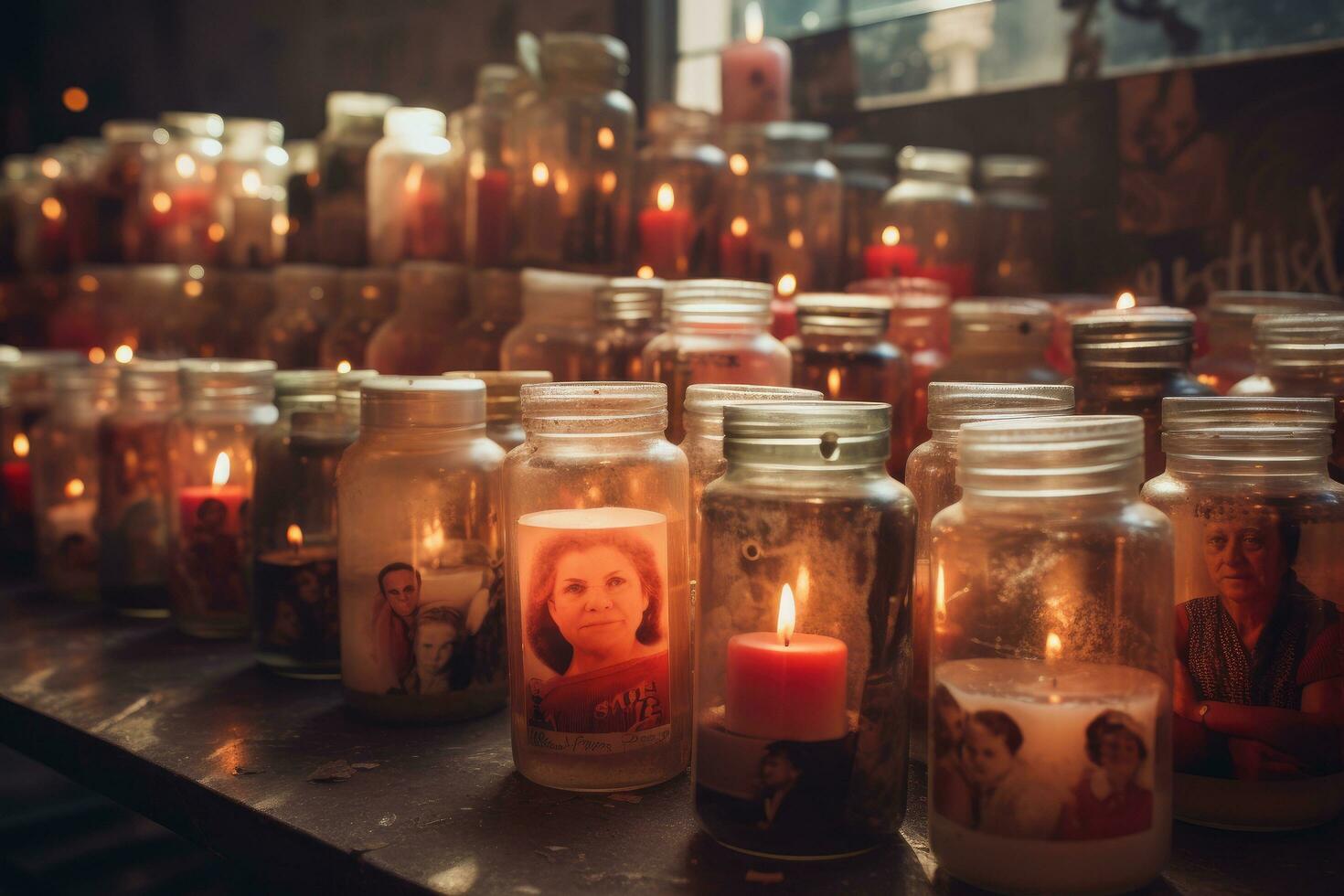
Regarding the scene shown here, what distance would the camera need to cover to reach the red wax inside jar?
2.26 feet

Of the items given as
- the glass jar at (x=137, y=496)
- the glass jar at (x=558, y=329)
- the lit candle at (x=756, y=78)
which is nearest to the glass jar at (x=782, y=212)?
the lit candle at (x=756, y=78)

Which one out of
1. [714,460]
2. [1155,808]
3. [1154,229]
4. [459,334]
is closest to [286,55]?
[459,334]

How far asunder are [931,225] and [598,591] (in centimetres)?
95

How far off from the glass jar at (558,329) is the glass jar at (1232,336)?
1.98 ft

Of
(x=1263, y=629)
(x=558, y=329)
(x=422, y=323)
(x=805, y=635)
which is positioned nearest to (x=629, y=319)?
(x=558, y=329)

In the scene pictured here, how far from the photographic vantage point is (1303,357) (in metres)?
0.90

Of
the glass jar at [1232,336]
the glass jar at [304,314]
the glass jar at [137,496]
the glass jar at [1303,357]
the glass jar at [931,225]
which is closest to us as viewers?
the glass jar at [1303,357]

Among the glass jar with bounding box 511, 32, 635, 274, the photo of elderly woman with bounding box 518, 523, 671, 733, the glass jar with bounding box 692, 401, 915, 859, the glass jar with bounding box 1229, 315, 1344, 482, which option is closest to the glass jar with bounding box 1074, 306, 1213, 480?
the glass jar with bounding box 1229, 315, 1344, 482

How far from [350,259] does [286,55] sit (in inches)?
60.6

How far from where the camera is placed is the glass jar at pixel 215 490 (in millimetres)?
1283

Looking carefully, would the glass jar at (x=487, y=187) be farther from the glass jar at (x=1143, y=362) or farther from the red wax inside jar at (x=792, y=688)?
the red wax inside jar at (x=792, y=688)

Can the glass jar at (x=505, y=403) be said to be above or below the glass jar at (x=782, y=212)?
below

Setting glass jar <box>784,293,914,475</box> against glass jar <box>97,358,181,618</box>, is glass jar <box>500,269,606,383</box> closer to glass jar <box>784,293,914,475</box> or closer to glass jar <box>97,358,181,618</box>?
glass jar <box>784,293,914,475</box>

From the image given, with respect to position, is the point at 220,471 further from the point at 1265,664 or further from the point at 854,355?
the point at 1265,664
